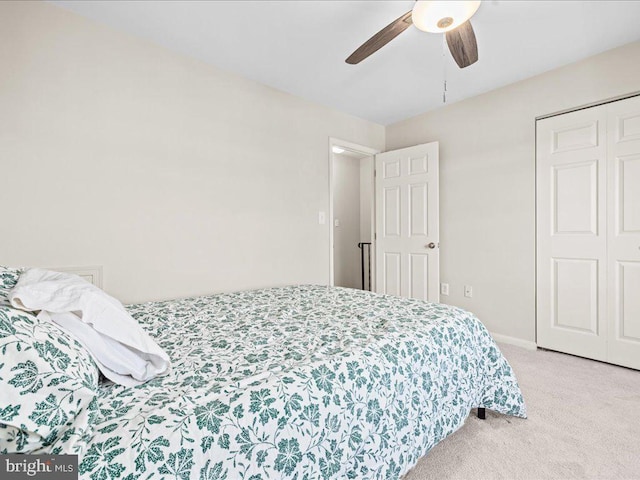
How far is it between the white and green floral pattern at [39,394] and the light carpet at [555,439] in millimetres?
1282

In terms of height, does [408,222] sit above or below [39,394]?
above

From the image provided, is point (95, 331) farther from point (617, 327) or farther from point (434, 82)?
point (617, 327)

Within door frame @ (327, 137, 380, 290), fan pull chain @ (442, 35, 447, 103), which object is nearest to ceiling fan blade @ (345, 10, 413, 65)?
fan pull chain @ (442, 35, 447, 103)

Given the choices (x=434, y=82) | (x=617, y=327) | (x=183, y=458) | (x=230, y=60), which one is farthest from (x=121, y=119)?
(x=617, y=327)

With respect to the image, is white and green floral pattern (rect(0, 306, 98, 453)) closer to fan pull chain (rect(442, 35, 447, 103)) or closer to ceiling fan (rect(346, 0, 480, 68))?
ceiling fan (rect(346, 0, 480, 68))

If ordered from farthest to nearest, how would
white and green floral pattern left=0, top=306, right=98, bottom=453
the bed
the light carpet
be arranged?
the light carpet → the bed → white and green floral pattern left=0, top=306, right=98, bottom=453

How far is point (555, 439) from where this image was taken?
1.56 metres

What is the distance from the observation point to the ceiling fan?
57.4 inches

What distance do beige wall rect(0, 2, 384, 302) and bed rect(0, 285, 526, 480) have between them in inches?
24.9

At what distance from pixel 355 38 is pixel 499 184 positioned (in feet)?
6.30

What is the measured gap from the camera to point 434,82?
2.88m

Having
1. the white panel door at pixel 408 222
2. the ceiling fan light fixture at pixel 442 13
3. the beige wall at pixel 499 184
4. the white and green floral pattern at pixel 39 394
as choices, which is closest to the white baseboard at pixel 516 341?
the beige wall at pixel 499 184

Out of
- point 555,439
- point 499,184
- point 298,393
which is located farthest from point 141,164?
point 499,184

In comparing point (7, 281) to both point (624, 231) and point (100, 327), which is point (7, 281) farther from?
point (624, 231)
